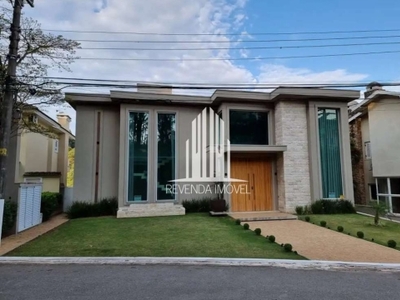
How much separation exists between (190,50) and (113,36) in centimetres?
292

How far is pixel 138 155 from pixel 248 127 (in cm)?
521

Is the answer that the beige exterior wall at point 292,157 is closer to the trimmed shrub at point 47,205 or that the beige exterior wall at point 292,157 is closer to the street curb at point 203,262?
the street curb at point 203,262

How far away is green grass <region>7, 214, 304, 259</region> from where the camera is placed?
5.82 metres

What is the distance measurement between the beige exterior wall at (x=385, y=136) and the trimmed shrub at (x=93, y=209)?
41.0ft

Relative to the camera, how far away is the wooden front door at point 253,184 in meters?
12.1

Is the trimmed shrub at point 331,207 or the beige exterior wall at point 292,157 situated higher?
the beige exterior wall at point 292,157

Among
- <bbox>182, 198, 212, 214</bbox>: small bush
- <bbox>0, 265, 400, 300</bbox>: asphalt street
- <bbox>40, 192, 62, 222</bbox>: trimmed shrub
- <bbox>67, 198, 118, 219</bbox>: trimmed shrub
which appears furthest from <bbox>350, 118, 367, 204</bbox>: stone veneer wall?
<bbox>40, 192, 62, 222</bbox>: trimmed shrub

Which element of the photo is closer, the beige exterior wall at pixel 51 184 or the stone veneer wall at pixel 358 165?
the beige exterior wall at pixel 51 184

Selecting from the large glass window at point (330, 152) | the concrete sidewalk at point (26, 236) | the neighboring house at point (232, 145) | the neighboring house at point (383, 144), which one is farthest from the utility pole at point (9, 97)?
the neighboring house at point (383, 144)

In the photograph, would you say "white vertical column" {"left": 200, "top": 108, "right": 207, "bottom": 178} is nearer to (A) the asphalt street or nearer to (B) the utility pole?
(B) the utility pole

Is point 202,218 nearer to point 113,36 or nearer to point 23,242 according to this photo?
point 23,242

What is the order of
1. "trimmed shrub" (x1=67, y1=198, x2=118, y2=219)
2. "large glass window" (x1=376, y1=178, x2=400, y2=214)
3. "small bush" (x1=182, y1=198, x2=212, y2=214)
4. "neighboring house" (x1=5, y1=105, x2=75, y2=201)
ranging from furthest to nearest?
"large glass window" (x1=376, y1=178, x2=400, y2=214) → "small bush" (x1=182, y1=198, x2=212, y2=214) → "trimmed shrub" (x1=67, y1=198, x2=118, y2=219) → "neighboring house" (x1=5, y1=105, x2=75, y2=201)

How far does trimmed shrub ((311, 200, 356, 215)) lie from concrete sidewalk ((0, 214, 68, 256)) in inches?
407

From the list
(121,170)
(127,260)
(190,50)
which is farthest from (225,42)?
(127,260)
